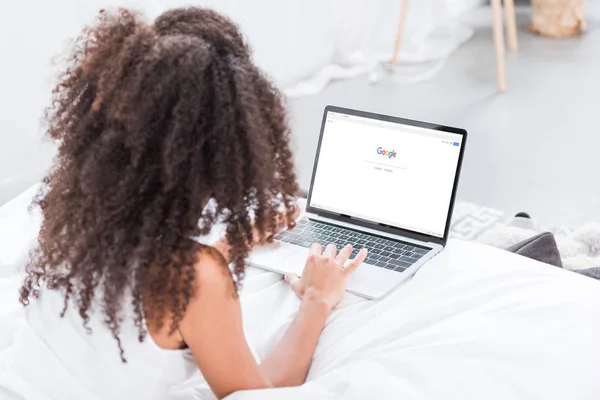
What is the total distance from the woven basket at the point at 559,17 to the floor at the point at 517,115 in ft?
0.22

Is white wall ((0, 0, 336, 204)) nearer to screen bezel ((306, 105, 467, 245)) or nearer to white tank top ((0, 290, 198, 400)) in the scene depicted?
screen bezel ((306, 105, 467, 245))

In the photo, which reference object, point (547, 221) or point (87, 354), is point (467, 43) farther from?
point (87, 354)

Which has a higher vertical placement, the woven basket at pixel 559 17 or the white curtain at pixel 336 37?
the woven basket at pixel 559 17

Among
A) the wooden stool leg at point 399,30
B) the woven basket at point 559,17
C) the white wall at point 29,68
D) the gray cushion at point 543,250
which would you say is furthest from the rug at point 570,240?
the woven basket at point 559,17

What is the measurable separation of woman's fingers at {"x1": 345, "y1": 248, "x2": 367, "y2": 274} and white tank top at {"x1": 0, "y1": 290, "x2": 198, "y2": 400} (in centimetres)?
32

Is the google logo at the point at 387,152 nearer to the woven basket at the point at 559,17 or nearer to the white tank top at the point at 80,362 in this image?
the white tank top at the point at 80,362

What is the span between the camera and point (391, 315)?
1115 mm

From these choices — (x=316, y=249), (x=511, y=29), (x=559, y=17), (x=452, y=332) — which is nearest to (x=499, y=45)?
(x=511, y=29)

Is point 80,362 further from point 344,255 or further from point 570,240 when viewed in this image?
point 570,240

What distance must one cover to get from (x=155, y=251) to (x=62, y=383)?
0.25m

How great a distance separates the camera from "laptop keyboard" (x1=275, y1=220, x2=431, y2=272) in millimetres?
1322

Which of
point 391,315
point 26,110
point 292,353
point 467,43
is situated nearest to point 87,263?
point 292,353

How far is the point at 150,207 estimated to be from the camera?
2.80 feet

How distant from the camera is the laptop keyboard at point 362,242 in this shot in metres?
1.32
